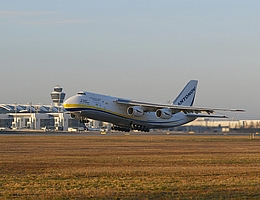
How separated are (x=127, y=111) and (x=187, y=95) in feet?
42.9

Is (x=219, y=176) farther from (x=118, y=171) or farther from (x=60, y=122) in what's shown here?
(x=60, y=122)

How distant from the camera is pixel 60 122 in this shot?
15288 cm

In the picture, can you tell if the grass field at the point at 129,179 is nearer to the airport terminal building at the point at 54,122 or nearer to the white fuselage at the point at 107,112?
the white fuselage at the point at 107,112

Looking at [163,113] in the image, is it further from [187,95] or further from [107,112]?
[187,95]

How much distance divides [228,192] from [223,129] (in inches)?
3023

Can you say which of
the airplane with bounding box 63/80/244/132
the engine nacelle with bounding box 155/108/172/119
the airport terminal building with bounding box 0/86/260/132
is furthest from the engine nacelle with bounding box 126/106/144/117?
the airport terminal building with bounding box 0/86/260/132

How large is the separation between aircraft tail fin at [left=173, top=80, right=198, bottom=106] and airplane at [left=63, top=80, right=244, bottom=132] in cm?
89

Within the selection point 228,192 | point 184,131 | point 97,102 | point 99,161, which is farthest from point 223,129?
point 228,192

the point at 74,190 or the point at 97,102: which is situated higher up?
the point at 97,102

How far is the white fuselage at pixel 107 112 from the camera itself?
195 ft

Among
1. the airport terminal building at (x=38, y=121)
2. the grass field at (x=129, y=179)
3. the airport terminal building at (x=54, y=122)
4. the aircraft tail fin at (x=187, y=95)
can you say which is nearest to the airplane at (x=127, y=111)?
the aircraft tail fin at (x=187, y=95)

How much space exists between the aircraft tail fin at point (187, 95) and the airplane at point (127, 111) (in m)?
0.89

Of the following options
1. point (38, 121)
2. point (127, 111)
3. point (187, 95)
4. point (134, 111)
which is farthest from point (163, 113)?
point (38, 121)

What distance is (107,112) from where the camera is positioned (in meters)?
62.0
